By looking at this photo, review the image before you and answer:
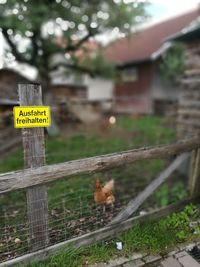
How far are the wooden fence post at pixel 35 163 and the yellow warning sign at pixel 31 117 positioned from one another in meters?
0.05

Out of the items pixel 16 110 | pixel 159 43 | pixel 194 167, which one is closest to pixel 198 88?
pixel 194 167

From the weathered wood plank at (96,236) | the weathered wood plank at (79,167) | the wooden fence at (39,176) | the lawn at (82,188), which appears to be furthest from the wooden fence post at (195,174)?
the wooden fence at (39,176)

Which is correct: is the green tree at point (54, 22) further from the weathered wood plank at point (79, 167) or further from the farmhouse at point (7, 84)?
the weathered wood plank at point (79, 167)

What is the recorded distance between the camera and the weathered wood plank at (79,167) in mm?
2922

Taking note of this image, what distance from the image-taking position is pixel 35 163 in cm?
307

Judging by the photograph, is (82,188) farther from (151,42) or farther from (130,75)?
(151,42)

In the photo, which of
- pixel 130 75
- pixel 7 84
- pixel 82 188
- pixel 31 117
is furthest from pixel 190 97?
pixel 130 75

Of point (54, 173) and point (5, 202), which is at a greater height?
point (54, 173)

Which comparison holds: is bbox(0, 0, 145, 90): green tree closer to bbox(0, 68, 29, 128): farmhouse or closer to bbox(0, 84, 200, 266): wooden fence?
bbox(0, 68, 29, 128): farmhouse

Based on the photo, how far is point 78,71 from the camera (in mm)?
14828

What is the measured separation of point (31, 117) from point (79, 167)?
0.74 meters

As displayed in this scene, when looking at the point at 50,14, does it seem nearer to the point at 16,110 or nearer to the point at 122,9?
the point at 122,9

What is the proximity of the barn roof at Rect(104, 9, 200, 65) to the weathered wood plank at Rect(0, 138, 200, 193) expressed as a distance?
14258 millimetres

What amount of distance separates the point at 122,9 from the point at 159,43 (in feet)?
30.1
